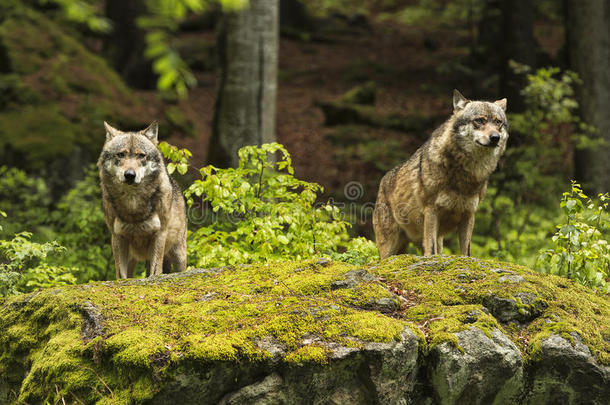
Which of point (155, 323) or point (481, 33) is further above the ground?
point (481, 33)

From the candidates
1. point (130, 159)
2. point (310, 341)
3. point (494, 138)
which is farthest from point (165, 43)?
point (494, 138)

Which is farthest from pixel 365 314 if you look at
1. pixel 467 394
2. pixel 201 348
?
pixel 201 348

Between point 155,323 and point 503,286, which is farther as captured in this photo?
point 503,286

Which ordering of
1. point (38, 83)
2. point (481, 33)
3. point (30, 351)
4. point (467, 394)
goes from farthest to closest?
point (481, 33) → point (38, 83) → point (30, 351) → point (467, 394)

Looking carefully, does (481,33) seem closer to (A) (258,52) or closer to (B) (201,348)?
(A) (258,52)

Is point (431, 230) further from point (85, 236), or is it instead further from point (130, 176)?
point (85, 236)

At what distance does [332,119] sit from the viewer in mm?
19250

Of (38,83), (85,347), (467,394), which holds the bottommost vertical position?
(467,394)

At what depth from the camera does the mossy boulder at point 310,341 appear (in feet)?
13.9

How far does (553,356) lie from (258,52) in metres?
7.67

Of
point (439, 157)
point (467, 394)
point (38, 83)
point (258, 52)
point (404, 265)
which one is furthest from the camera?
point (38, 83)

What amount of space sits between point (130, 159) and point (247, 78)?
451cm

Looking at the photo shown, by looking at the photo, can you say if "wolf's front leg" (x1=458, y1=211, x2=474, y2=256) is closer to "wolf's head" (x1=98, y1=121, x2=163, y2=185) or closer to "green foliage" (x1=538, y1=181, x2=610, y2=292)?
"green foliage" (x1=538, y1=181, x2=610, y2=292)

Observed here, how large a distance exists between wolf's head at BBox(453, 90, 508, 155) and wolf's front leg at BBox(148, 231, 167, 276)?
3550 mm
